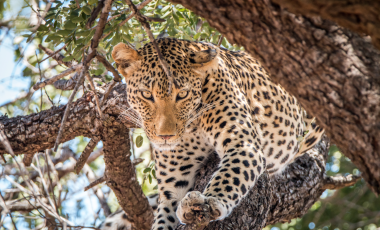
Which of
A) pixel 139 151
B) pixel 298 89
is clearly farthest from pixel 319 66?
pixel 139 151

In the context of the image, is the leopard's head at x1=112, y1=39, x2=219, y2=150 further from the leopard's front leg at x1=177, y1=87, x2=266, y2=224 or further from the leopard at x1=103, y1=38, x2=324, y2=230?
the leopard's front leg at x1=177, y1=87, x2=266, y2=224

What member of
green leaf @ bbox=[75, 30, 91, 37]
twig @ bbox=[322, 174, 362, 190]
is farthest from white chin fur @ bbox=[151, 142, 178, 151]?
twig @ bbox=[322, 174, 362, 190]

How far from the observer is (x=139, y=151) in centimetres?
950

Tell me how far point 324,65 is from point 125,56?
2.88 m

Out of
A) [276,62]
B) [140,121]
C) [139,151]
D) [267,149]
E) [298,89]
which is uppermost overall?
[276,62]

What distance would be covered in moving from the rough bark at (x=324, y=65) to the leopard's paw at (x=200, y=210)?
152cm

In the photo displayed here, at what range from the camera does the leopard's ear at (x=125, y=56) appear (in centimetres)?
456

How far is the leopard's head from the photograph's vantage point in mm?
4410

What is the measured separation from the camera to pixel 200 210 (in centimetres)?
346

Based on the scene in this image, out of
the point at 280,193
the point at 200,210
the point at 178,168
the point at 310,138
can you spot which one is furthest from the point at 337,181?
the point at 200,210

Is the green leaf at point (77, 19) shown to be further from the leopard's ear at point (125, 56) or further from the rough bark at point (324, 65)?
the rough bark at point (324, 65)

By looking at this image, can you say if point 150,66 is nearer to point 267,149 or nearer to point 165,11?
point 165,11

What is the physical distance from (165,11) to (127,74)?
0.98 m

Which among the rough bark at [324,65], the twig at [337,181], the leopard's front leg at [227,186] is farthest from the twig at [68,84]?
the twig at [337,181]
